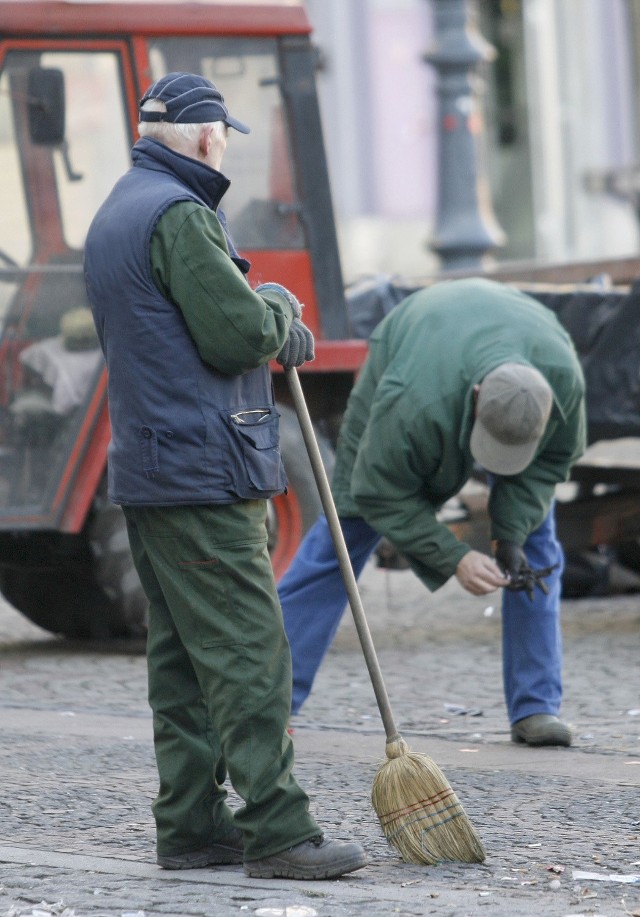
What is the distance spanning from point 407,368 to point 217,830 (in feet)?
5.45

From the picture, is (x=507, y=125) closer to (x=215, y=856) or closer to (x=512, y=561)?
(x=512, y=561)

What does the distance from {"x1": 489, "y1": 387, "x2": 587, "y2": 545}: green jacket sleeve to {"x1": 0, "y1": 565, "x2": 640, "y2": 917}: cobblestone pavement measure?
2.27 ft

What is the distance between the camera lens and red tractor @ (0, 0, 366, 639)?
671 centimetres

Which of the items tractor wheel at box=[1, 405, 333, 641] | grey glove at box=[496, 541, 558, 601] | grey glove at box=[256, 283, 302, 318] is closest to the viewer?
grey glove at box=[256, 283, 302, 318]

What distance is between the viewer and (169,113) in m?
3.83

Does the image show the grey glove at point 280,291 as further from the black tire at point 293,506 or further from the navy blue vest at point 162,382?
the black tire at point 293,506

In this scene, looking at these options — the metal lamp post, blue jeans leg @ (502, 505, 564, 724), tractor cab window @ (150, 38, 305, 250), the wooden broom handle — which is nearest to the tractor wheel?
tractor cab window @ (150, 38, 305, 250)

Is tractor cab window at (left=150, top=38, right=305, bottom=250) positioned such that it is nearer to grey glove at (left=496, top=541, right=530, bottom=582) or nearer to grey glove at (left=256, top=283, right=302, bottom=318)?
grey glove at (left=496, top=541, right=530, bottom=582)

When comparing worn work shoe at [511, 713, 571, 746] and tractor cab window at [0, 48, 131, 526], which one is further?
tractor cab window at [0, 48, 131, 526]

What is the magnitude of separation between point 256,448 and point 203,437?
129mm

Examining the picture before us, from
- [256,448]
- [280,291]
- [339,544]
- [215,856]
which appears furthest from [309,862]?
[280,291]

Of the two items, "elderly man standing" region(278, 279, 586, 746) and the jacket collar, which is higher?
the jacket collar

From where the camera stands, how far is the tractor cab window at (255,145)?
7.00 metres

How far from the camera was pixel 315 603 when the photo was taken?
5.47 meters
